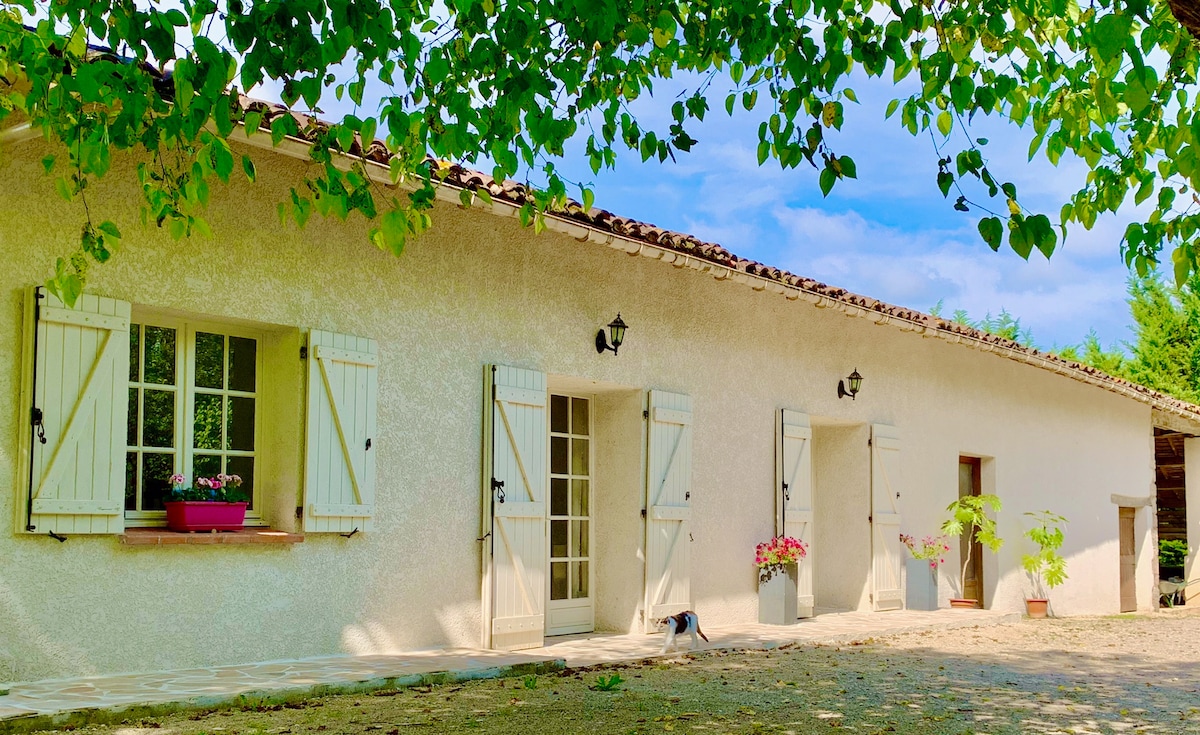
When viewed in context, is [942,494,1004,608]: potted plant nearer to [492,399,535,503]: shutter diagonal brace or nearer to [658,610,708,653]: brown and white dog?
[658,610,708,653]: brown and white dog

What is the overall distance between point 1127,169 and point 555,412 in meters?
4.82

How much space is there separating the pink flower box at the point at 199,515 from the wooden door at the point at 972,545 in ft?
29.8

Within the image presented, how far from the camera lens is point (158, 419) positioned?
19.4ft

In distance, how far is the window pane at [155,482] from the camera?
5879 mm

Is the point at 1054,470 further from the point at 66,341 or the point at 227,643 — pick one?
the point at 66,341

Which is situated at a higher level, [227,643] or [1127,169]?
[1127,169]

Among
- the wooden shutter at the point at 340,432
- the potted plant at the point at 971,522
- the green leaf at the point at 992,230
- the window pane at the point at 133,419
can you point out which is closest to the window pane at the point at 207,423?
the window pane at the point at 133,419

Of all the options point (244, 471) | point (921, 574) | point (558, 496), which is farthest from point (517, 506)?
point (921, 574)

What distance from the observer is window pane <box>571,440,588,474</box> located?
8.57 metres

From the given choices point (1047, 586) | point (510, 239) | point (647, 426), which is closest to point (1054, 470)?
point (1047, 586)

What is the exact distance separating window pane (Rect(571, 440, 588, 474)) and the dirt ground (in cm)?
175

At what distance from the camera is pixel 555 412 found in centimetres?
849

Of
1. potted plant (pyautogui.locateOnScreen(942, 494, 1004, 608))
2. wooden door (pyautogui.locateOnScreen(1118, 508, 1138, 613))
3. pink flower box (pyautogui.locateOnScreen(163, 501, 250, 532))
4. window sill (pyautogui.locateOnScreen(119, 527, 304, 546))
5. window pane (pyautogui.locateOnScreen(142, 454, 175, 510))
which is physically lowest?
wooden door (pyautogui.locateOnScreen(1118, 508, 1138, 613))

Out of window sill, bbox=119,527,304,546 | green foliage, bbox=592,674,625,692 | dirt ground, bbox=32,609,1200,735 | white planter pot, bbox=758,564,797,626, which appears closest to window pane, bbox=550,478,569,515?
dirt ground, bbox=32,609,1200,735
